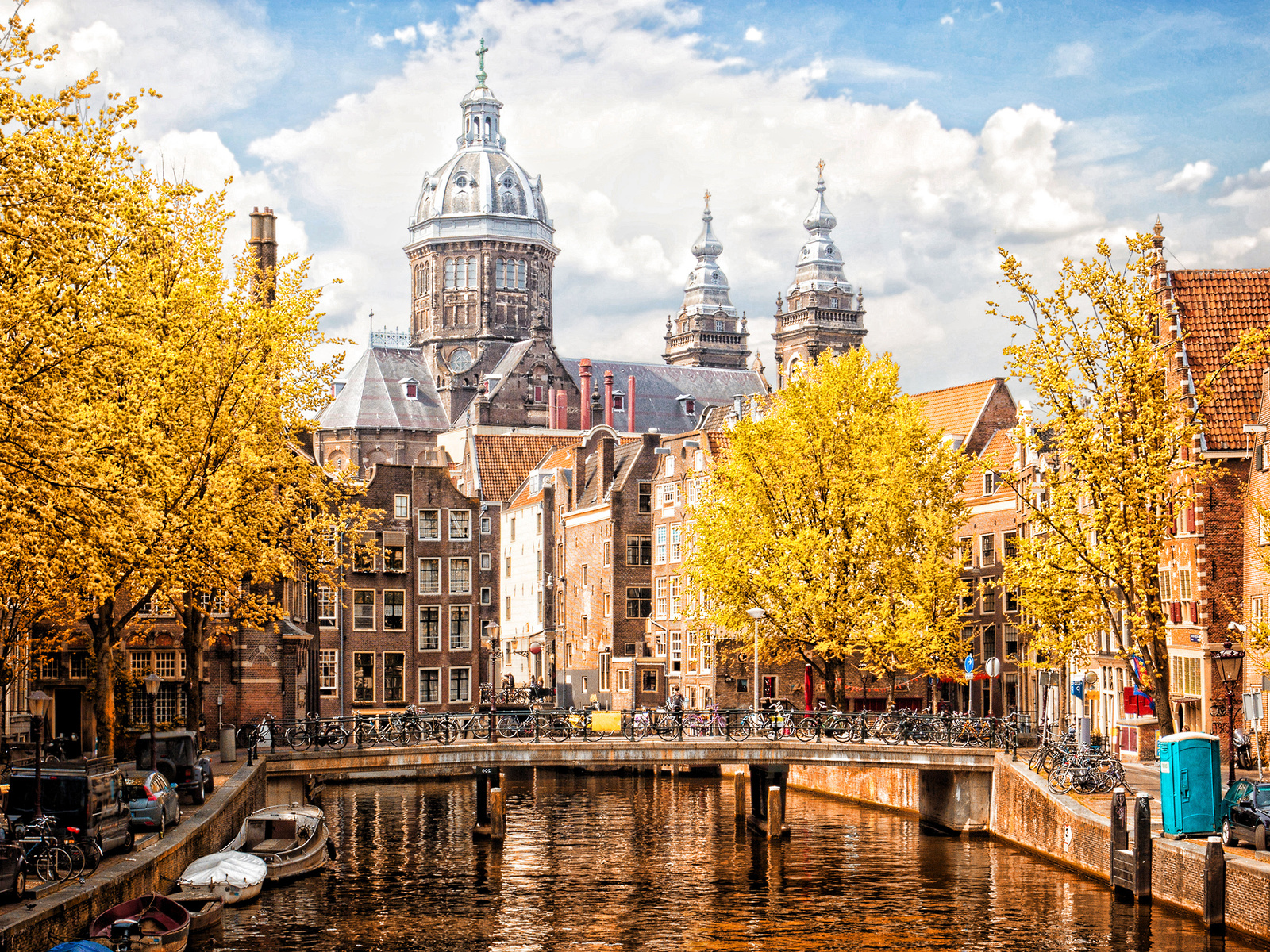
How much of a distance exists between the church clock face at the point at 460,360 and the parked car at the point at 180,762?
12732 cm

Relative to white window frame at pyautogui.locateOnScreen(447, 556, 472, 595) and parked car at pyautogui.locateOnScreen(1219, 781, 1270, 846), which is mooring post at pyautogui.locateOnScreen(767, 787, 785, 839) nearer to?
parked car at pyautogui.locateOnScreen(1219, 781, 1270, 846)

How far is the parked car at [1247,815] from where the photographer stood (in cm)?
3328

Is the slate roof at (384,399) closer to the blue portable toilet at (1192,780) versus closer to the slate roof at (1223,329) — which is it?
the slate roof at (1223,329)

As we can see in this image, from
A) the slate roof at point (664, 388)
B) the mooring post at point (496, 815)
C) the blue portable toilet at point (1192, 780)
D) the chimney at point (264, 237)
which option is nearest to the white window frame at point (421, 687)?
the chimney at point (264, 237)

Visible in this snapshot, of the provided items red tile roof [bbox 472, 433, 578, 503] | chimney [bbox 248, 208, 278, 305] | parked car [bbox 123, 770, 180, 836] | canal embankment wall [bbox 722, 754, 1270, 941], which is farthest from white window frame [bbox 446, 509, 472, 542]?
parked car [bbox 123, 770, 180, 836]

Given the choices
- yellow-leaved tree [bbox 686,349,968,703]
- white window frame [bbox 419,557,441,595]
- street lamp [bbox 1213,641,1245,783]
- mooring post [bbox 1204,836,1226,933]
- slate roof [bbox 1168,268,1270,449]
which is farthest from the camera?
white window frame [bbox 419,557,441,595]

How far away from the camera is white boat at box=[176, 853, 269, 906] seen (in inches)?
1372

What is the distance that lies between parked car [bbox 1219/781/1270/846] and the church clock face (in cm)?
13869

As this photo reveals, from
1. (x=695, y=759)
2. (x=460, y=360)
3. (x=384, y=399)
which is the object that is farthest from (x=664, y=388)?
(x=695, y=759)

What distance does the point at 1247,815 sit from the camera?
33656 mm

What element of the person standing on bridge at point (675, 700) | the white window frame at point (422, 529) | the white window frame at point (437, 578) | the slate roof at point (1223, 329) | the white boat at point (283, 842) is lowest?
the white boat at point (283, 842)

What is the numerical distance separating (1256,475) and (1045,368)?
10682 millimetres

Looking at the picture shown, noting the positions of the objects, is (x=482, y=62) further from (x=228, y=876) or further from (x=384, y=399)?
(x=228, y=876)

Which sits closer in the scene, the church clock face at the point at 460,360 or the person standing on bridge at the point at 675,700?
the person standing on bridge at the point at 675,700
